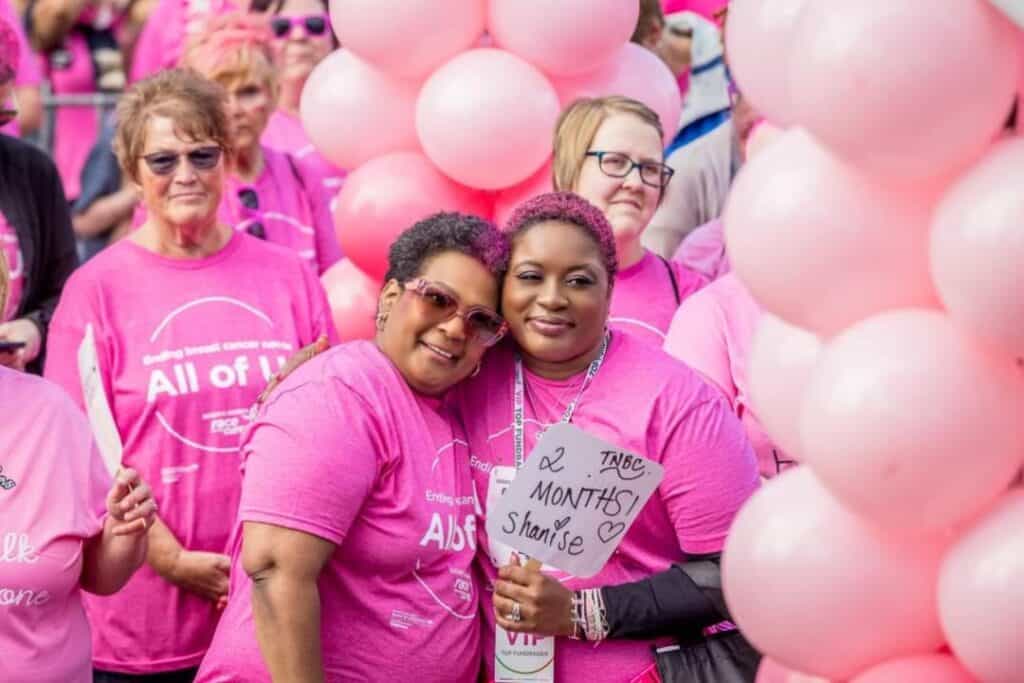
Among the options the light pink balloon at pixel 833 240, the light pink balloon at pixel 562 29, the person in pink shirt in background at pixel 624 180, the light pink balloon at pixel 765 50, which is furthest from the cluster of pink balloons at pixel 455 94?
the light pink balloon at pixel 833 240

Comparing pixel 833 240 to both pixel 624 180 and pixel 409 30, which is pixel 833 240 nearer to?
pixel 624 180

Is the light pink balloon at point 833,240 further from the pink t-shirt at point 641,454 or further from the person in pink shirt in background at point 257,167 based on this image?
the person in pink shirt in background at point 257,167

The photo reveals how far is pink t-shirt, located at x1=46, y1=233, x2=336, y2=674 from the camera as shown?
4.19 m

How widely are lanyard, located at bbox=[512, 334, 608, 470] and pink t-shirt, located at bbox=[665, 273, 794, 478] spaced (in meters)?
0.59

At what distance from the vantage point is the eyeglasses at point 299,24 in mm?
6012

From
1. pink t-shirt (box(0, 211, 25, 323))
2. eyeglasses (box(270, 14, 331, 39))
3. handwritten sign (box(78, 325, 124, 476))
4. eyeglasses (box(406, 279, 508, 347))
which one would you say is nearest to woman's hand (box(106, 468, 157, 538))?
handwritten sign (box(78, 325, 124, 476))

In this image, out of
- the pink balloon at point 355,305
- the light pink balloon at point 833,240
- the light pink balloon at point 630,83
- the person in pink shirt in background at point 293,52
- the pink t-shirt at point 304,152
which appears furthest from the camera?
the person in pink shirt in background at point 293,52

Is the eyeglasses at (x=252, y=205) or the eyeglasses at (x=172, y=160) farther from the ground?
the eyeglasses at (x=172, y=160)

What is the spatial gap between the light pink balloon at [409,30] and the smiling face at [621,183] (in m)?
0.48

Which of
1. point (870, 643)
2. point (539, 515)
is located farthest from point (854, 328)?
point (539, 515)

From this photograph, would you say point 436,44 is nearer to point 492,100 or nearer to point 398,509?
point 492,100

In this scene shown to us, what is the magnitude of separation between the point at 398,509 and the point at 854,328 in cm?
114

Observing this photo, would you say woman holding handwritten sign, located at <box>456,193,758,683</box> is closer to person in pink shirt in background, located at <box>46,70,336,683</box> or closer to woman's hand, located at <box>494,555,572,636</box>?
woman's hand, located at <box>494,555,572,636</box>

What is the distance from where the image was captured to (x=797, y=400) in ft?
8.73
